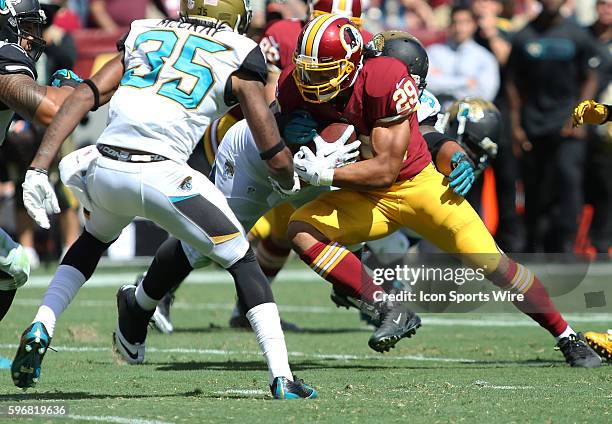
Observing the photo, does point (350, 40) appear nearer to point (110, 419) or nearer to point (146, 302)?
point (146, 302)

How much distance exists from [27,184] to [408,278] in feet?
11.8

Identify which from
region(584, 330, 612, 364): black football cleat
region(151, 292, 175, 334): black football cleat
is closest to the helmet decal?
region(584, 330, 612, 364): black football cleat

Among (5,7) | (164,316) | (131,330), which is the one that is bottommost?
(164,316)

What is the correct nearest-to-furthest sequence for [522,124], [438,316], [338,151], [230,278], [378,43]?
[338,151], [378,43], [438,316], [230,278], [522,124]

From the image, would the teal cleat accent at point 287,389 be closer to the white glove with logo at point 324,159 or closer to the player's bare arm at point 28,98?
Answer: the white glove with logo at point 324,159

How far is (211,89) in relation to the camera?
5383mm

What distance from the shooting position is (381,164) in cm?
634

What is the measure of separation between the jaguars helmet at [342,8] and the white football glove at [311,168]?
2239mm

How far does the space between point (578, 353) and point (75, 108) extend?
2.91m

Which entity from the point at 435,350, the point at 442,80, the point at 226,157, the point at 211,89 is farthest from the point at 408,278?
the point at 442,80

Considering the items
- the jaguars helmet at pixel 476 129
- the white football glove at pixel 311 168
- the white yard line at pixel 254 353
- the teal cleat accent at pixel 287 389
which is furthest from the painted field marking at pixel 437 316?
the teal cleat accent at pixel 287 389

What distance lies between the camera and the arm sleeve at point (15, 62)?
5.61 meters

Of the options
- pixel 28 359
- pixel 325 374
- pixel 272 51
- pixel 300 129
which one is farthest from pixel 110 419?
pixel 272 51
